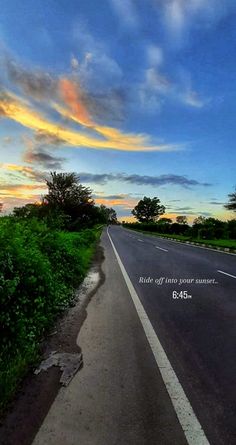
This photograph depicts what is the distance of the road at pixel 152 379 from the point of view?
11.4 ft

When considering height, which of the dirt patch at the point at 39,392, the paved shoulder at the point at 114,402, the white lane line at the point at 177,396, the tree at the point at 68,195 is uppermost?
the tree at the point at 68,195

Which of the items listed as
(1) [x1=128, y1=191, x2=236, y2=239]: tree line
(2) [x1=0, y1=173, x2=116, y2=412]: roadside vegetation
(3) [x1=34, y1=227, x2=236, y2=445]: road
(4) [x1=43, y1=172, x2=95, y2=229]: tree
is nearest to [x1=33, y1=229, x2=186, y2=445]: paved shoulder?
(3) [x1=34, y1=227, x2=236, y2=445]: road

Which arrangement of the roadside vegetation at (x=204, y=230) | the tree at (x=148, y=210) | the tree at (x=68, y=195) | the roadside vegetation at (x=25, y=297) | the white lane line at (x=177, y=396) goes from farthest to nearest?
the tree at (x=148, y=210), the roadside vegetation at (x=204, y=230), the tree at (x=68, y=195), the roadside vegetation at (x=25, y=297), the white lane line at (x=177, y=396)

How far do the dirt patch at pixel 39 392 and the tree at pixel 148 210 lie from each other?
170746mm

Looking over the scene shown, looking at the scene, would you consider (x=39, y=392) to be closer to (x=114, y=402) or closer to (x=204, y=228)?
(x=114, y=402)

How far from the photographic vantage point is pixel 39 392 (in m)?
4.27

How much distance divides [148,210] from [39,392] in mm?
175600

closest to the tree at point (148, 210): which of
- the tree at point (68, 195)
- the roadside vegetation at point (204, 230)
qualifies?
the roadside vegetation at point (204, 230)

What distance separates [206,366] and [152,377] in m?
0.77

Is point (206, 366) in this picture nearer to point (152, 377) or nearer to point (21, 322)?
point (152, 377)

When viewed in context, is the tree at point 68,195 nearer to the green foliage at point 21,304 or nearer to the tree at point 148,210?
the green foliage at point 21,304

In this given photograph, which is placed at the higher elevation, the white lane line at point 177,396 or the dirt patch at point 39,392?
the white lane line at point 177,396

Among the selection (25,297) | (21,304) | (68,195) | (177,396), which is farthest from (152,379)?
(68,195)

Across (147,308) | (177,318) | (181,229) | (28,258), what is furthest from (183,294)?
(181,229)
